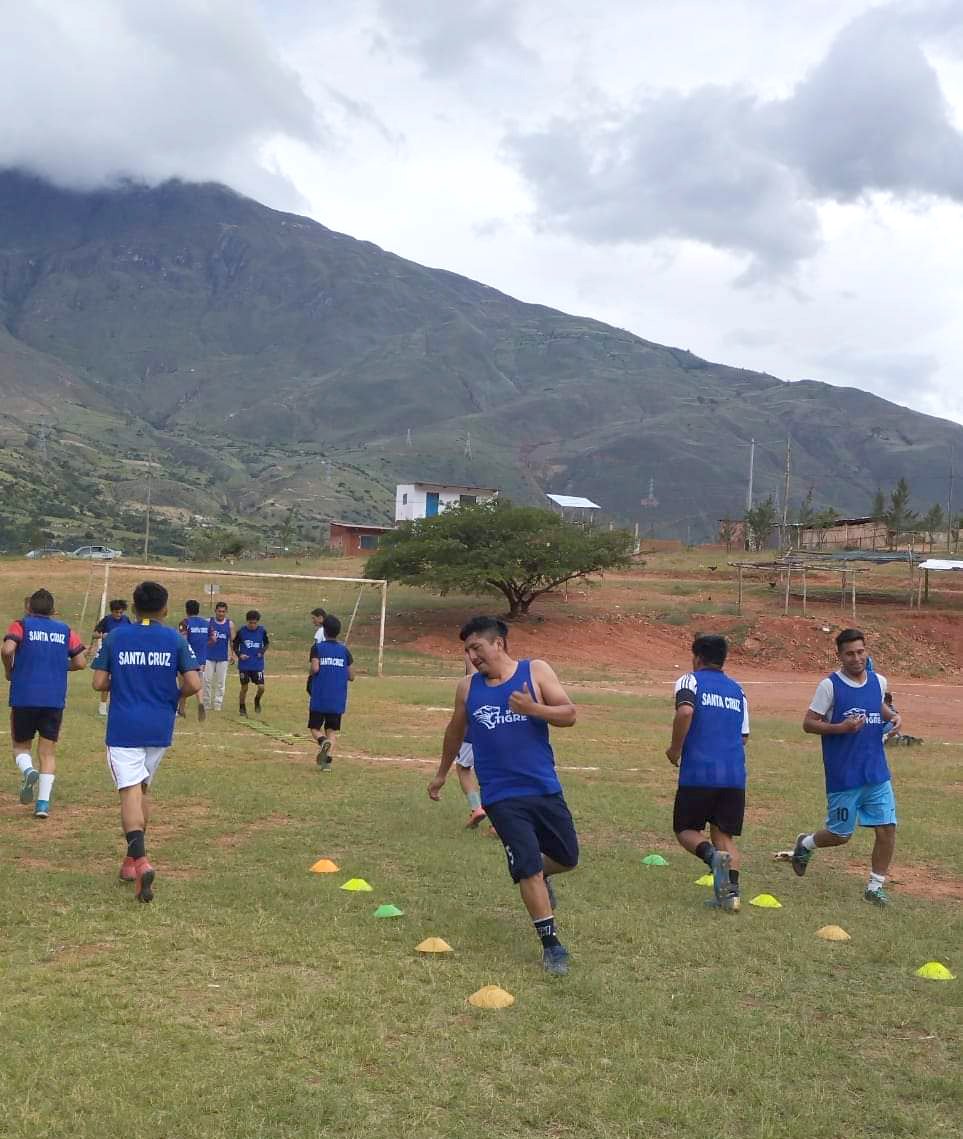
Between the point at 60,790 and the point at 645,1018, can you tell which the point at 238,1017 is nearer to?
the point at 645,1018

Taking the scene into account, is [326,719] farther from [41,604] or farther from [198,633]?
[198,633]

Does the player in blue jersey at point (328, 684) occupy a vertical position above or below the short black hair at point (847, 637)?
below

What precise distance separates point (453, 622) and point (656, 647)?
7.81 metres

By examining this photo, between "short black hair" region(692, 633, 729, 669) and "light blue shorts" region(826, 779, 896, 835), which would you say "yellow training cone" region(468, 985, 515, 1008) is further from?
"light blue shorts" region(826, 779, 896, 835)

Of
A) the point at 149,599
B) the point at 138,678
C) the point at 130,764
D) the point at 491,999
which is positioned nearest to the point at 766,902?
the point at 491,999

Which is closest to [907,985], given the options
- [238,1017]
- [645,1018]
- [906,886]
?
[645,1018]

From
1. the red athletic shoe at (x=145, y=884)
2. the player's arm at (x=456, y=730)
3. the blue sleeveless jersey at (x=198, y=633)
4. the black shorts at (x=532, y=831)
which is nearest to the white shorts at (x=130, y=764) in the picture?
the red athletic shoe at (x=145, y=884)

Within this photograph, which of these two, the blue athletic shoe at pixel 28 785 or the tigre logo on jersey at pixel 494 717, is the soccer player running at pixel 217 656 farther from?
the tigre logo on jersey at pixel 494 717

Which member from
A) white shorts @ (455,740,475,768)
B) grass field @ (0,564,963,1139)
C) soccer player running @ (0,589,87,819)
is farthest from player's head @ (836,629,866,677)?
soccer player running @ (0,589,87,819)

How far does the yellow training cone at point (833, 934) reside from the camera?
6.97 metres

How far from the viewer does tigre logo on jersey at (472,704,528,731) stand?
6211 mm

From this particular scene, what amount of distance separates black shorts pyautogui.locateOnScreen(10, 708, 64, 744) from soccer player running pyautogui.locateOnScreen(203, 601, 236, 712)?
8.40m

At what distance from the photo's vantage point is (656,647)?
41.2 metres

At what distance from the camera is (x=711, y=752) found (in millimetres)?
7625
